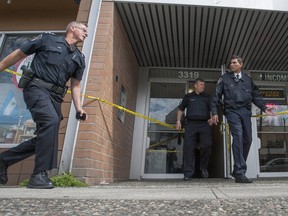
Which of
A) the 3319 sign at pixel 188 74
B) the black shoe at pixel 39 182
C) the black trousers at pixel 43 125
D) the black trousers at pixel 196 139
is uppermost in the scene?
the 3319 sign at pixel 188 74

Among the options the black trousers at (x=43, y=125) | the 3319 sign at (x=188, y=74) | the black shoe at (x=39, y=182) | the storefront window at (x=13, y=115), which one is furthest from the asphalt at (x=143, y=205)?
the 3319 sign at (x=188, y=74)

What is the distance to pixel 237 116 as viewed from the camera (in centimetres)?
423

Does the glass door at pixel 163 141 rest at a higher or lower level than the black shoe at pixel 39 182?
higher

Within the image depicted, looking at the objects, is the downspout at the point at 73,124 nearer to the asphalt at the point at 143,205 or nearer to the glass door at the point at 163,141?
the asphalt at the point at 143,205

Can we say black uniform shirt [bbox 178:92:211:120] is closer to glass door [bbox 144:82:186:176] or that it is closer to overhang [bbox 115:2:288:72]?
overhang [bbox 115:2:288:72]

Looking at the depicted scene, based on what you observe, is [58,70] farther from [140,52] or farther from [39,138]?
[140,52]

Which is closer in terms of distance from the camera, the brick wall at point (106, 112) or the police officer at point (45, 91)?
the police officer at point (45, 91)

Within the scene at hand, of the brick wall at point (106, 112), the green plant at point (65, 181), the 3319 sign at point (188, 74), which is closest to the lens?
the green plant at point (65, 181)

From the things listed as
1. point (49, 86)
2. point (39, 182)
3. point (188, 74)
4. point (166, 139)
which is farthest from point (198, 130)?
point (39, 182)

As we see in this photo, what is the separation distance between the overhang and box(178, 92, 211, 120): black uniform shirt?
1224 mm

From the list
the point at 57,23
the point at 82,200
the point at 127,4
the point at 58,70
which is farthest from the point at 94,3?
the point at 82,200

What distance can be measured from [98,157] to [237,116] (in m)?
2.05

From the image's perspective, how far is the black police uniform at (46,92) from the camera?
2.85 metres

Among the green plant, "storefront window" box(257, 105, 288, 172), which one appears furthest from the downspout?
"storefront window" box(257, 105, 288, 172)
